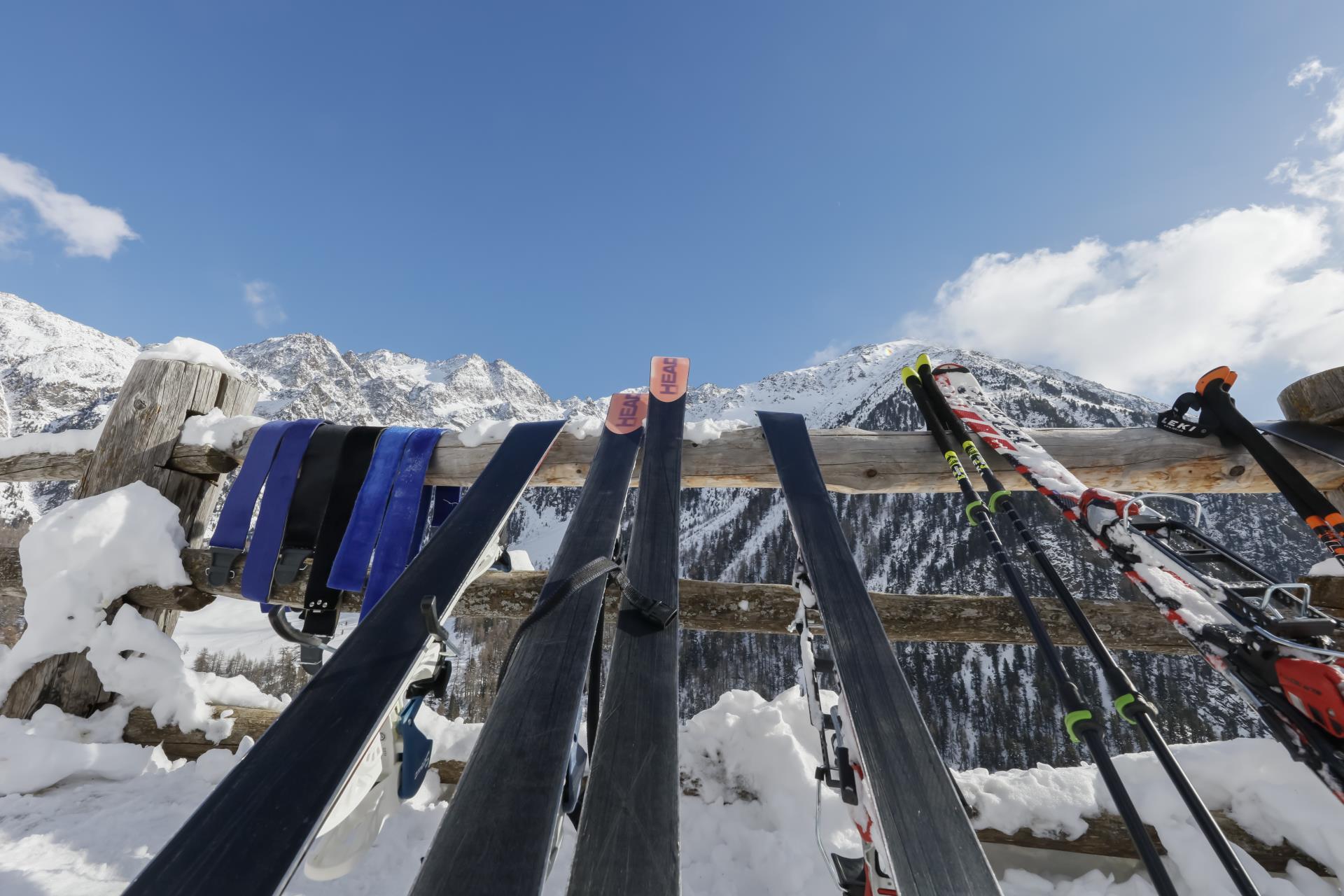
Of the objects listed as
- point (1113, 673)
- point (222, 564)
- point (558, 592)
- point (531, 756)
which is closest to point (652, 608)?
point (558, 592)

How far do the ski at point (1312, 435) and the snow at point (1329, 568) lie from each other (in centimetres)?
43

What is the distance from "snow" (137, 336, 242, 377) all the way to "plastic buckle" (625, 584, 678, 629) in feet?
9.12

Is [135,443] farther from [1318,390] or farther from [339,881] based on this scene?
[1318,390]

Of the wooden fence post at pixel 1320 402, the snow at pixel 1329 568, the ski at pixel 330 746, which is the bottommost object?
the ski at pixel 330 746

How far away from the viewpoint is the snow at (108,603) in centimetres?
223

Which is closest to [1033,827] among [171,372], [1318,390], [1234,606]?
[1234,606]

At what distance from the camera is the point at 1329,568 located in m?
2.22

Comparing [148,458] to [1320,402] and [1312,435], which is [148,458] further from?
[1320,402]

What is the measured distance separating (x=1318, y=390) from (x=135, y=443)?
569 cm

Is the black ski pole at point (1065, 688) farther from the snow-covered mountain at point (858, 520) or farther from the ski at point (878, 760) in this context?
the snow-covered mountain at point (858, 520)

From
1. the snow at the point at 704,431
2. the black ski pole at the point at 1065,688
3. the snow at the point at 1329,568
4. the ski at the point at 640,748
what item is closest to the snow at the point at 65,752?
the ski at the point at 640,748

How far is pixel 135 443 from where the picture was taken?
102 inches

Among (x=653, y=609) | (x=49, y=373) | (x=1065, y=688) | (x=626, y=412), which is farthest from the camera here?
(x=49, y=373)

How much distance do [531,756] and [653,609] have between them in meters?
0.41
